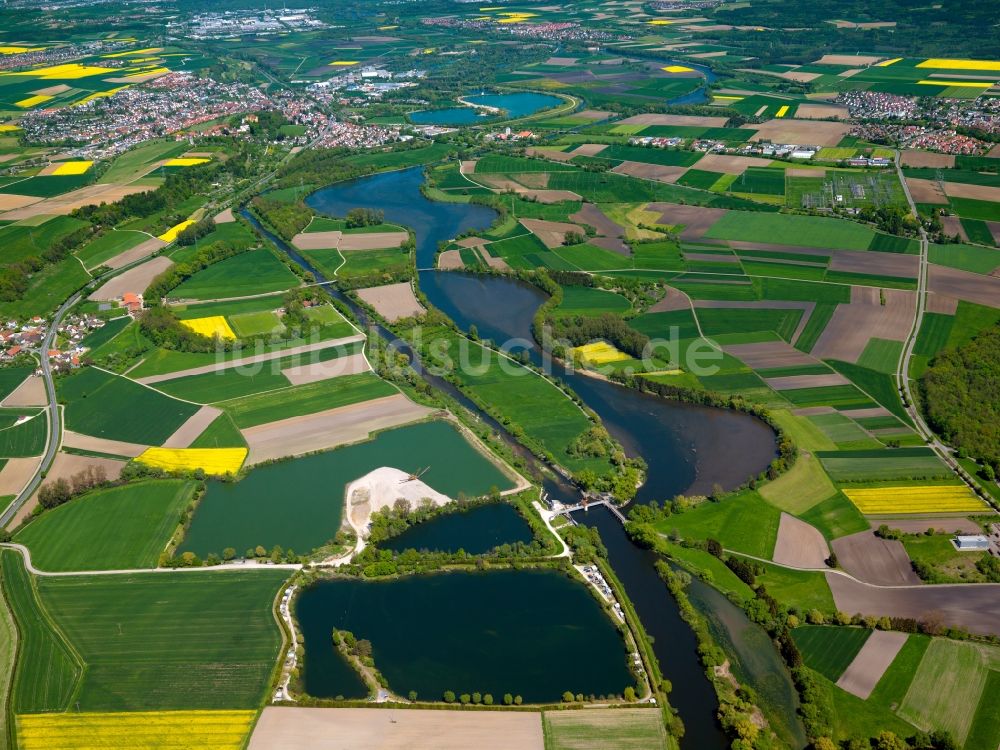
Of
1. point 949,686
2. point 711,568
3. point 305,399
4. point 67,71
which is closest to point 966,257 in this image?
point 711,568

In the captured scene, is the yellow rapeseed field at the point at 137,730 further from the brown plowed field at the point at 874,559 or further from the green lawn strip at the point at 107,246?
the green lawn strip at the point at 107,246

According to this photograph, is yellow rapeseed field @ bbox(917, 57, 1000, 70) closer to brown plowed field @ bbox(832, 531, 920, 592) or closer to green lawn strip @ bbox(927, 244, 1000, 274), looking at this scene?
green lawn strip @ bbox(927, 244, 1000, 274)

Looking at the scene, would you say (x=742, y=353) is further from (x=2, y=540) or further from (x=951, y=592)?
(x=2, y=540)

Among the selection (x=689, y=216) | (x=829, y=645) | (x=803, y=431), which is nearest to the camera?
(x=829, y=645)

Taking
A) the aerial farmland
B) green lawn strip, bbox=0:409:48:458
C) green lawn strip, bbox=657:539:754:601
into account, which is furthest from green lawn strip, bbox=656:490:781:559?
green lawn strip, bbox=0:409:48:458

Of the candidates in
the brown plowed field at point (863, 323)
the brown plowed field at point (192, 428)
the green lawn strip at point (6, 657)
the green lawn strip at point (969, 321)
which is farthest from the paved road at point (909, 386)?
the green lawn strip at point (6, 657)

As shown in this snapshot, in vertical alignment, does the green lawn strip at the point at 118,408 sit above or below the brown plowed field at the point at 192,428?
below

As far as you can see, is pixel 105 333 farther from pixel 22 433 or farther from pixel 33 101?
pixel 33 101
